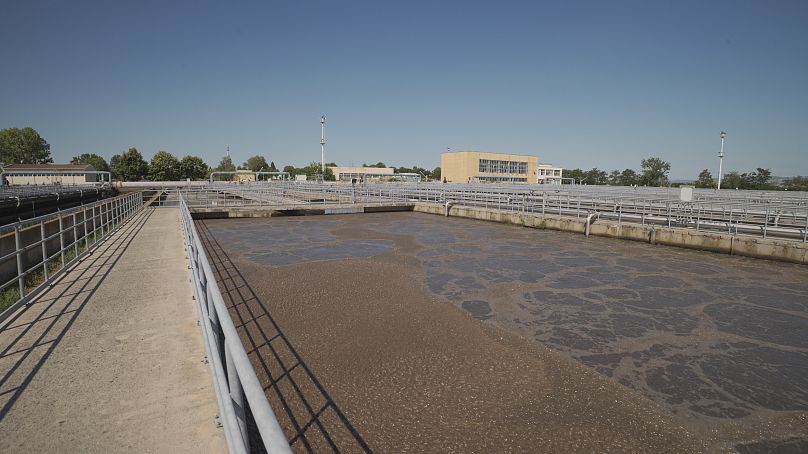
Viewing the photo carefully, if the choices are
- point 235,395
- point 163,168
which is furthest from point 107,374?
point 163,168

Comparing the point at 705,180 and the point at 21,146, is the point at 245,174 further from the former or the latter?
the point at 21,146

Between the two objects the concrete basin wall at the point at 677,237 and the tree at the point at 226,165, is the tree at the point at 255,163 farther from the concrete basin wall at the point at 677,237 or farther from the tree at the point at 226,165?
the concrete basin wall at the point at 677,237

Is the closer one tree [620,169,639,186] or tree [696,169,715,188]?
tree [696,169,715,188]

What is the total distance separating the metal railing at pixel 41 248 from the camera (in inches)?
270

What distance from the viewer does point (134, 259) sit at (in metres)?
10.3

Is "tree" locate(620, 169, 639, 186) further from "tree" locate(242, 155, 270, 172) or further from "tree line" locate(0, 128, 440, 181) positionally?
"tree" locate(242, 155, 270, 172)

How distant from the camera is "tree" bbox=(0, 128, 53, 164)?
11869cm

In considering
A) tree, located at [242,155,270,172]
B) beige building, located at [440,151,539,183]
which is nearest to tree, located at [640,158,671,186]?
beige building, located at [440,151,539,183]

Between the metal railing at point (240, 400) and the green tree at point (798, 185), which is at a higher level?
the green tree at point (798, 185)

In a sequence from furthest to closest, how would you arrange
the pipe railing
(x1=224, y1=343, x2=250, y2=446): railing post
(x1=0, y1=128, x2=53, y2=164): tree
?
(x1=0, y1=128, x2=53, y2=164): tree < the pipe railing < (x1=224, y1=343, x2=250, y2=446): railing post

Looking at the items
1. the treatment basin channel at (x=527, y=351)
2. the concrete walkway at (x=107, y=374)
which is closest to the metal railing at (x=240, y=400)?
the concrete walkway at (x=107, y=374)

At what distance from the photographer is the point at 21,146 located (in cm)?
12112

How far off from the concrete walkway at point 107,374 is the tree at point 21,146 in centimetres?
15229

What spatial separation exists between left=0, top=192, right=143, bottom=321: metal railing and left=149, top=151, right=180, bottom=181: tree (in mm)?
90458
